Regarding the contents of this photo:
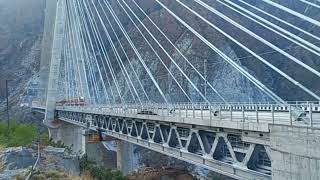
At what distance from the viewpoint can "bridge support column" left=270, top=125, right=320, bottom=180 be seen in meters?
8.03

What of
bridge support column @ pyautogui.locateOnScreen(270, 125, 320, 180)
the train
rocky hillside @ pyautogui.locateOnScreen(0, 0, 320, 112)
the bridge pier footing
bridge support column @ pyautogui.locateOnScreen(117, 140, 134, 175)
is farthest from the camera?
rocky hillside @ pyautogui.locateOnScreen(0, 0, 320, 112)

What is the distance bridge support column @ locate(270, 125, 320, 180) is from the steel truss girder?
2.06 ft

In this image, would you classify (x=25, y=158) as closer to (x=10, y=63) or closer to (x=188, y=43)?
(x=188, y=43)

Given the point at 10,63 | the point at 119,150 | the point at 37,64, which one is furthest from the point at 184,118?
the point at 10,63

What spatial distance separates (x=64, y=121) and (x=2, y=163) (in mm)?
23489

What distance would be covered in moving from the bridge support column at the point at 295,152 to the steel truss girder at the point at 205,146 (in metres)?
0.63

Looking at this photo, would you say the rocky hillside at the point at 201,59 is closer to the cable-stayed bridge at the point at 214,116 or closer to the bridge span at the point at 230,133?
the cable-stayed bridge at the point at 214,116

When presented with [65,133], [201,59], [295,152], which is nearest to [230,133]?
Result: [295,152]

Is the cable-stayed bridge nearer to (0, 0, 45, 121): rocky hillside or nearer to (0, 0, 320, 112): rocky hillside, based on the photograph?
(0, 0, 320, 112): rocky hillside

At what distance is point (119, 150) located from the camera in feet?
97.5

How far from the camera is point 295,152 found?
27.8ft

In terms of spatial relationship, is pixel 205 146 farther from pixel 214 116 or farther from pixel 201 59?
pixel 201 59

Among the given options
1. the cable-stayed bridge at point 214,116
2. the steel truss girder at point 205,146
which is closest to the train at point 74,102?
the cable-stayed bridge at point 214,116

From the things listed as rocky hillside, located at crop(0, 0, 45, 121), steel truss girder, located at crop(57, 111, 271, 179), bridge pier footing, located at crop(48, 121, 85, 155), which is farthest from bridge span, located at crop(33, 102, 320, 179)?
rocky hillside, located at crop(0, 0, 45, 121)
